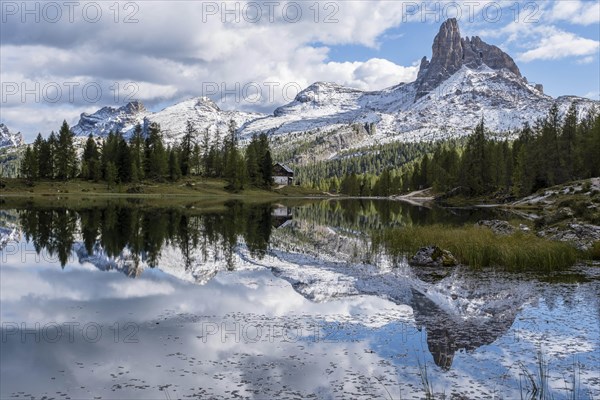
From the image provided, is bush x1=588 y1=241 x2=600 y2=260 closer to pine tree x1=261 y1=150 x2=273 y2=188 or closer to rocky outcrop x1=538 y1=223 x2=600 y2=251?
rocky outcrop x1=538 y1=223 x2=600 y2=251

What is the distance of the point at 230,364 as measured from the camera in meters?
13.3

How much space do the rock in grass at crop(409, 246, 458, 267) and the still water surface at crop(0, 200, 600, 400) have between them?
95 centimetres

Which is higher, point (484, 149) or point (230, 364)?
point (484, 149)

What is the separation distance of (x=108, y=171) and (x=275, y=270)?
11235 centimetres

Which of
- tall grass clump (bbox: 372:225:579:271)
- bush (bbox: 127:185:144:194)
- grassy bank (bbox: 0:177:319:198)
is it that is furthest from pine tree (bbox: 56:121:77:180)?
tall grass clump (bbox: 372:225:579:271)

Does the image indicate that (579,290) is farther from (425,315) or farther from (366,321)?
(366,321)

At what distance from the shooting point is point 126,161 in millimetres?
138250

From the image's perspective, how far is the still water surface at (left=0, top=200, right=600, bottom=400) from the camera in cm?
1203

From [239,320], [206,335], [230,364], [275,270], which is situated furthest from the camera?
[275,270]

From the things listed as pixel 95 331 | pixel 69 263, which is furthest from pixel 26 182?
pixel 95 331

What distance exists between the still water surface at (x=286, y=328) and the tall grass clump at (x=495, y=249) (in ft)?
4.43

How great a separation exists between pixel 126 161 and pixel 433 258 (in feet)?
397

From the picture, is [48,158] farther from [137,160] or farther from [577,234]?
[577,234]

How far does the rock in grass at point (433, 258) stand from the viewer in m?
30.2
